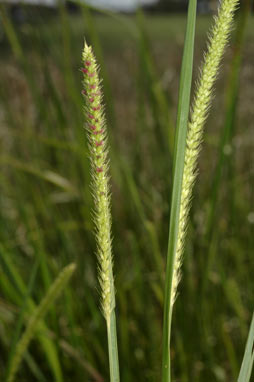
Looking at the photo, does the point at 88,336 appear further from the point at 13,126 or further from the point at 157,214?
the point at 13,126

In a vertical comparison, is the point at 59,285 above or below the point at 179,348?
above

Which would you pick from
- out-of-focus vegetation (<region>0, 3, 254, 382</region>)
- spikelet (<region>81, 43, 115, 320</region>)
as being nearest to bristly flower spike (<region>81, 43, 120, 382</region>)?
spikelet (<region>81, 43, 115, 320</region>)

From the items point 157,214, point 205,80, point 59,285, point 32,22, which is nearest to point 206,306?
point 157,214

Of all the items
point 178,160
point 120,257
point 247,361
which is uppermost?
point 178,160

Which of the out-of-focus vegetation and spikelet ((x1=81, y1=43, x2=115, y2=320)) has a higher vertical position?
spikelet ((x1=81, y1=43, x2=115, y2=320))

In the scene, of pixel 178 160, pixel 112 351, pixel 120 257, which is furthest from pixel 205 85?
pixel 120 257

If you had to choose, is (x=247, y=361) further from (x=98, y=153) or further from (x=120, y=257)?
(x=120, y=257)

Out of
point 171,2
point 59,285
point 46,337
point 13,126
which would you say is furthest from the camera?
point 171,2

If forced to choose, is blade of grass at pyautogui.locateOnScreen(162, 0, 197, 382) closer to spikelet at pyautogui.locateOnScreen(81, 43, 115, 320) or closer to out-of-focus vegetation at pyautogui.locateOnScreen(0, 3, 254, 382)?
spikelet at pyautogui.locateOnScreen(81, 43, 115, 320)
